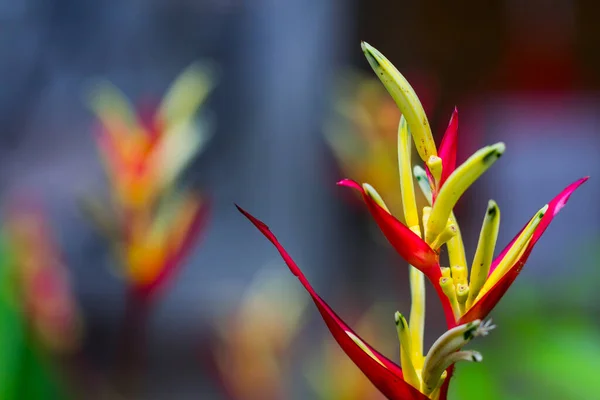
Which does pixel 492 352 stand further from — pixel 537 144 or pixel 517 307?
pixel 537 144

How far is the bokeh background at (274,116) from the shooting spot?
1.11 m

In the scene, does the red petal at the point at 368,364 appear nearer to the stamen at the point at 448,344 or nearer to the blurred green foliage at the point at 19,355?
the stamen at the point at 448,344

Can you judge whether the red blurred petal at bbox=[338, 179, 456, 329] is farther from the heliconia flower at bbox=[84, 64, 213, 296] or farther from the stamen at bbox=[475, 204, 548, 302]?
the heliconia flower at bbox=[84, 64, 213, 296]

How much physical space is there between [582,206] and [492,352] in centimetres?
56

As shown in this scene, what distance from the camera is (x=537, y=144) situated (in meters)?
1.19

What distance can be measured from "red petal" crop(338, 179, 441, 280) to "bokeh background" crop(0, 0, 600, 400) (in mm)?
805

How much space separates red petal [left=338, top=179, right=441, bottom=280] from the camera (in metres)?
0.18

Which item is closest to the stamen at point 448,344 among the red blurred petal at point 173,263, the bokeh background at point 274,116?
the red blurred petal at point 173,263

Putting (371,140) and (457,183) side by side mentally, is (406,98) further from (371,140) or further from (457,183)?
(371,140)

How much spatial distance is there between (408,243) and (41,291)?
49cm

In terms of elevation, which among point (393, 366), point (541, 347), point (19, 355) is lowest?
point (19, 355)

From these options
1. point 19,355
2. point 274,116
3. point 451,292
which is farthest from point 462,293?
point 274,116

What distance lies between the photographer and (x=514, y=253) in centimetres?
19

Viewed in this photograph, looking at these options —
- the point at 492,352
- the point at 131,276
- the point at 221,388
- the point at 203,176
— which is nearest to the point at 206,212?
the point at 131,276
